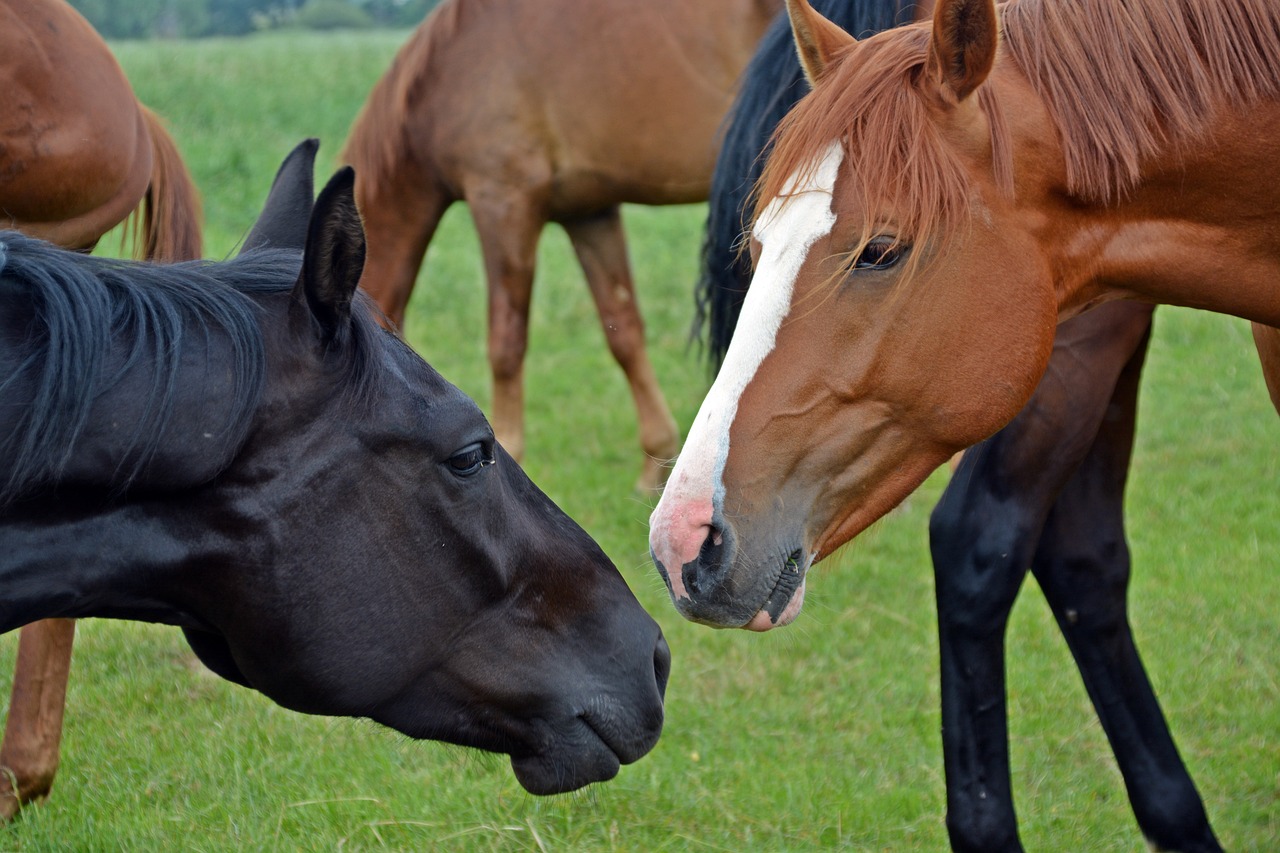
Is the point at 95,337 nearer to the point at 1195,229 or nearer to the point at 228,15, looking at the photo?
the point at 1195,229

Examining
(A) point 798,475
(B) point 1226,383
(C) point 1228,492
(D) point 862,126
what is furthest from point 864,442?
(B) point 1226,383

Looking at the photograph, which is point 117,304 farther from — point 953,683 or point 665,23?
point 665,23

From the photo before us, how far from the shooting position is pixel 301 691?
Result: 2.05 metres

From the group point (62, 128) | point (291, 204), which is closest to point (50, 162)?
point (62, 128)

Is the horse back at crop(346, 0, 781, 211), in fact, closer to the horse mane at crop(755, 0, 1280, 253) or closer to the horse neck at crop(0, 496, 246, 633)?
the horse mane at crop(755, 0, 1280, 253)

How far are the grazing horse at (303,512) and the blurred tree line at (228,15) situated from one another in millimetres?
3272

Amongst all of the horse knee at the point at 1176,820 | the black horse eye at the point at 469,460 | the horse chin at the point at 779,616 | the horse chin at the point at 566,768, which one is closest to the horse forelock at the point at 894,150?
the horse chin at the point at 779,616

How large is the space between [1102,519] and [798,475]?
1340 millimetres

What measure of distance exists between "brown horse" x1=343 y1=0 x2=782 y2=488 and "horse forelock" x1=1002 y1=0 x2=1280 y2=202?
381cm

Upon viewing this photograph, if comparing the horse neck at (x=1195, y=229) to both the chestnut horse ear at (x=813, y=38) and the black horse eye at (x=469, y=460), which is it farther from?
the black horse eye at (x=469, y=460)

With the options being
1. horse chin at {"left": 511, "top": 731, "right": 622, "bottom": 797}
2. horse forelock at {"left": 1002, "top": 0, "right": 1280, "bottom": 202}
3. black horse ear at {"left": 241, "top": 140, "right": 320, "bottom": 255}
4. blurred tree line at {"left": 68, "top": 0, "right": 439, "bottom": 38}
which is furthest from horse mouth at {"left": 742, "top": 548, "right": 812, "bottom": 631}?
blurred tree line at {"left": 68, "top": 0, "right": 439, "bottom": 38}

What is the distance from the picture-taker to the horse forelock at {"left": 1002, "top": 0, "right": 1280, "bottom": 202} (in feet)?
7.02

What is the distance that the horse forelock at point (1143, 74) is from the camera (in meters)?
2.14

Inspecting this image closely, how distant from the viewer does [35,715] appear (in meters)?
3.15
